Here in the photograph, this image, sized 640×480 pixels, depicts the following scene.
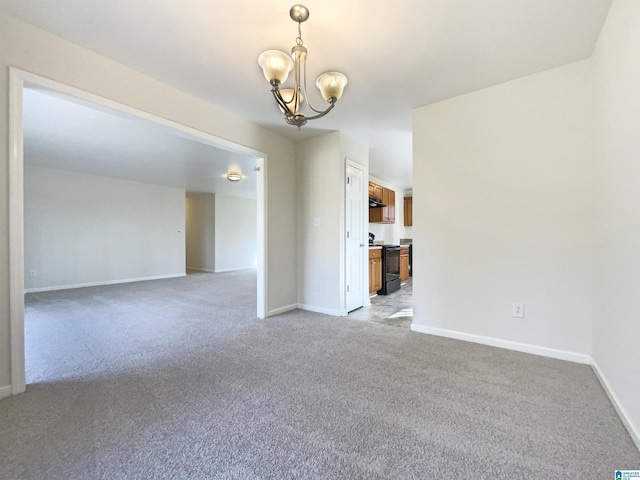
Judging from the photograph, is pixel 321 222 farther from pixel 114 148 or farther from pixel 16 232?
pixel 114 148

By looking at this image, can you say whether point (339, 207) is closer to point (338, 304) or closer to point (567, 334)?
point (338, 304)

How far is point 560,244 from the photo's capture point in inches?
94.3

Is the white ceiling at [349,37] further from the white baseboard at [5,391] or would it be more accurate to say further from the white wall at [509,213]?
the white baseboard at [5,391]

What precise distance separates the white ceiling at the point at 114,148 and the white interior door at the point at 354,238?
1.98 meters

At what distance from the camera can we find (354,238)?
4184 millimetres

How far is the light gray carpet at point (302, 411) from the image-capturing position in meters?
1.28

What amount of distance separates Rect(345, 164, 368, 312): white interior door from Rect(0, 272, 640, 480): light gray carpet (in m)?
1.11

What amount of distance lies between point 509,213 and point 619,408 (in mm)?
1558

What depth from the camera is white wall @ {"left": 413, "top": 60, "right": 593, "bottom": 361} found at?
2.34 metres

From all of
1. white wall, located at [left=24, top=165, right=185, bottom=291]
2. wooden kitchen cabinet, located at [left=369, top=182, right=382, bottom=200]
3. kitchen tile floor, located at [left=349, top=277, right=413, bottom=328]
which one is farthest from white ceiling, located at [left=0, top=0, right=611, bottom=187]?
white wall, located at [left=24, top=165, right=185, bottom=291]

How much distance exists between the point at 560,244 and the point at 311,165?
293 centimetres

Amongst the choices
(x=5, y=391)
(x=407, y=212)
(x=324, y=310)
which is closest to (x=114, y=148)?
(x=5, y=391)

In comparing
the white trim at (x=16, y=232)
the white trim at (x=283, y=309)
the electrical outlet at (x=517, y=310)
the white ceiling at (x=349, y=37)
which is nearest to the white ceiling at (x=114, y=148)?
the white trim at (x=16, y=232)

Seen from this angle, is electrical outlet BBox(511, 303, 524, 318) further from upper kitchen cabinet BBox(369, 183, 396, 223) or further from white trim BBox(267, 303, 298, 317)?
upper kitchen cabinet BBox(369, 183, 396, 223)
